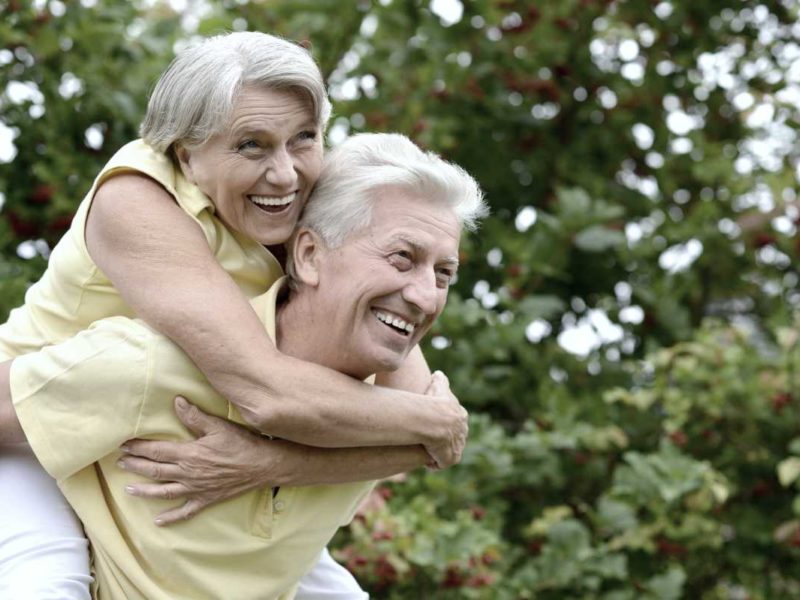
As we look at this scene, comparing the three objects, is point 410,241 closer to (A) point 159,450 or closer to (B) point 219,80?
(B) point 219,80

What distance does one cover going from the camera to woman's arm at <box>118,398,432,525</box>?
106 inches

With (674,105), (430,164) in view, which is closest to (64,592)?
(430,164)

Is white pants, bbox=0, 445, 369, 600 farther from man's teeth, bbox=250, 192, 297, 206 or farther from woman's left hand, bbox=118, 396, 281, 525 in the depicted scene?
man's teeth, bbox=250, 192, 297, 206

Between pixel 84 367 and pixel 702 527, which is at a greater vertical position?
pixel 84 367

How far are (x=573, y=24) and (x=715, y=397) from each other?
1614mm

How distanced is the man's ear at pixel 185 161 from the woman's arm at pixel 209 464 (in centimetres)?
43

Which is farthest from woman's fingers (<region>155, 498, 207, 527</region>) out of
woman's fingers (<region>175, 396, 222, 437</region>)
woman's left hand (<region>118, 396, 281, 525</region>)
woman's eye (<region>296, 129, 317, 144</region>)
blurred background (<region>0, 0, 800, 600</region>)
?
blurred background (<region>0, 0, 800, 600</region>)

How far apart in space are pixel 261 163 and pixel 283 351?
1.23 feet

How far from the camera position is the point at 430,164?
2.77m

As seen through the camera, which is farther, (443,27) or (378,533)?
(443,27)

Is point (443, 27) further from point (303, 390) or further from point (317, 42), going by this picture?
point (303, 390)

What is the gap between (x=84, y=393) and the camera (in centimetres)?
263

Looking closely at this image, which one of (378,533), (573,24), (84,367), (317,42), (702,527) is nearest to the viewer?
(84,367)

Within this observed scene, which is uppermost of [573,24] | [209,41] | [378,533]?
[209,41]
